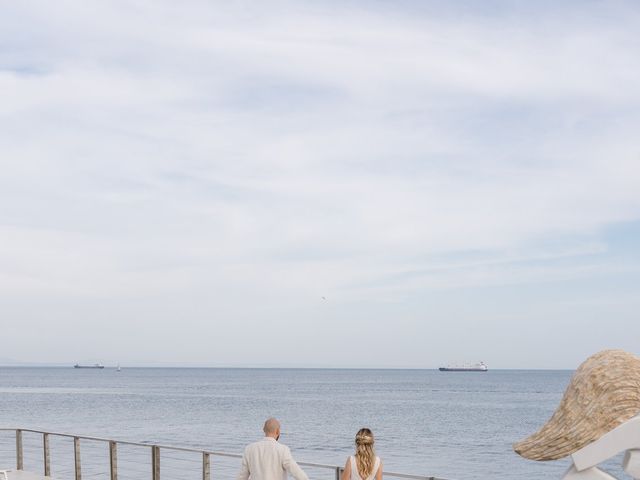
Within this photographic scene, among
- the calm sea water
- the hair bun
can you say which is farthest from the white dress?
the calm sea water

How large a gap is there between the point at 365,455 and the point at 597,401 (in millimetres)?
2179

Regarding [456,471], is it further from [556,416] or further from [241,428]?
[556,416]

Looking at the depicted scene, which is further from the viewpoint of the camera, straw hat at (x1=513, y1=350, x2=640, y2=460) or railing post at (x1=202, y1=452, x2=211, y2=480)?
railing post at (x1=202, y1=452, x2=211, y2=480)

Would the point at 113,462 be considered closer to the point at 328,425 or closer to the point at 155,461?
the point at 155,461

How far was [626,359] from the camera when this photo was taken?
16.9 feet

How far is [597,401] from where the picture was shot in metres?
5.16

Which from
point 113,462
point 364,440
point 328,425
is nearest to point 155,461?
point 113,462

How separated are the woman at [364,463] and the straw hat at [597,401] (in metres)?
1.83

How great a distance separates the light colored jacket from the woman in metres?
0.51

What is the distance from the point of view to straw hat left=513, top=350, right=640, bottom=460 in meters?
5.12

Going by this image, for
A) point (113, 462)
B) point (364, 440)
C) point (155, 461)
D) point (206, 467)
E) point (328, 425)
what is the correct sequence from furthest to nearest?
point (328, 425), point (113, 462), point (155, 461), point (206, 467), point (364, 440)

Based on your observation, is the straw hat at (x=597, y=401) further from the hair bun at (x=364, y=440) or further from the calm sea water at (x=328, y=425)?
the calm sea water at (x=328, y=425)

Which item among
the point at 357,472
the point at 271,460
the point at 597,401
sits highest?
the point at 597,401

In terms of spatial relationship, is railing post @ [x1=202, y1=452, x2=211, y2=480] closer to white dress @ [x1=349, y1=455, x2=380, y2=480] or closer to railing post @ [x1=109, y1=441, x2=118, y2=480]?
railing post @ [x1=109, y1=441, x2=118, y2=480]
